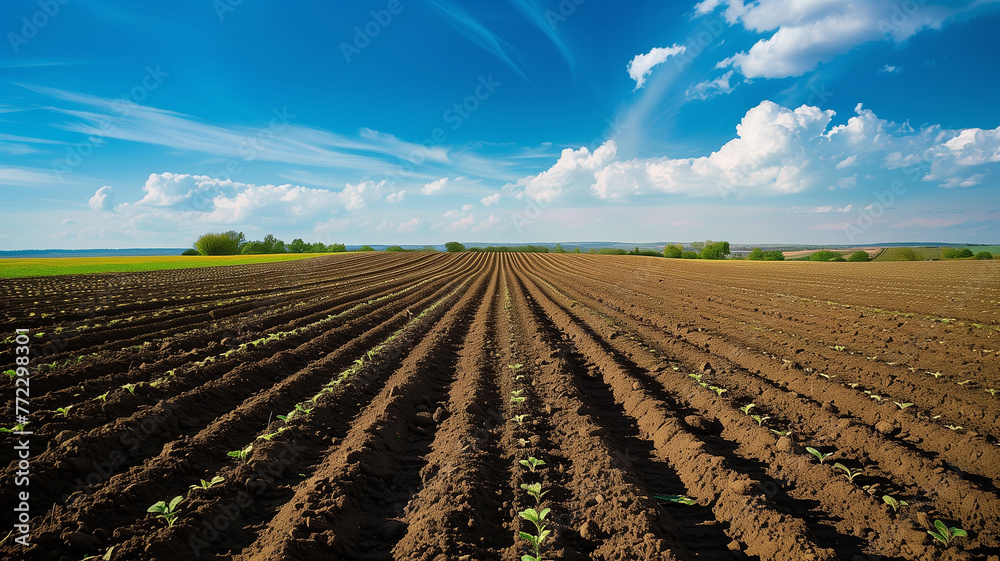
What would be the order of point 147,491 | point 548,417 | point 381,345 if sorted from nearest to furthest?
1. point 147,491
2. point 548,417
3. point 381,345

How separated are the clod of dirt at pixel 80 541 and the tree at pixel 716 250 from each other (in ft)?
285

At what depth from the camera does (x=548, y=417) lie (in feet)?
19.1

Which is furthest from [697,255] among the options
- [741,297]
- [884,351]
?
[884,351]

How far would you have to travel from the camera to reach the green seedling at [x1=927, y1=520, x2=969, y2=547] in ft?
10.0

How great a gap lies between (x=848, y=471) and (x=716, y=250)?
83.7 m

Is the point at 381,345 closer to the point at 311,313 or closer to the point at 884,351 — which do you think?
the point at 311,313

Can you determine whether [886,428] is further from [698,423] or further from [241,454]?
[241,454]

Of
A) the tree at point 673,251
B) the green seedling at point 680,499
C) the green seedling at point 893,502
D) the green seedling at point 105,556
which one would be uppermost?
the tree at point 673,251

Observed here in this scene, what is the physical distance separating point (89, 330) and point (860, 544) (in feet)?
48.1

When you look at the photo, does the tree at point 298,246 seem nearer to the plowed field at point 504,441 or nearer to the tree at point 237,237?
the tree at point 237,237

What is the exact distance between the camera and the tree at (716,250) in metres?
77.8

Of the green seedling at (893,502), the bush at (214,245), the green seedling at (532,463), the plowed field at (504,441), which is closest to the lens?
the plowed field at (504,441)

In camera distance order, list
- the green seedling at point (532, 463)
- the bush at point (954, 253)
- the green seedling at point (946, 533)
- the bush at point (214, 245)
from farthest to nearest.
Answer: the bush at point (214, 245) → the bush at point (954, 253) → the green seedling at point (532, 463) → the green seedling at point (946, 533)

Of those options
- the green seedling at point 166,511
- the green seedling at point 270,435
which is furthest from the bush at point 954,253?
the green seedling at point 166,511
